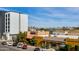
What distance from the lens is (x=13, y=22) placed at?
2.42 metres

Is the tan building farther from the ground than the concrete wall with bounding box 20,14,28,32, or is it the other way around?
the concrete wall with bounding box 20,14,28,32

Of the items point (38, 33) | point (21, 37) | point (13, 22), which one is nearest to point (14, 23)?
point (13, 22)

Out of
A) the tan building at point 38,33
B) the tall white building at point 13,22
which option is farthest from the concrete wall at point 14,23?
the tan building at point 38,33

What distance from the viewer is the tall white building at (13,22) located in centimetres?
241

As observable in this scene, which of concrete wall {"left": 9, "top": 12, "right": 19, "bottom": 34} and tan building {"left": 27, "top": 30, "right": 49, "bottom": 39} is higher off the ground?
concrete wall {"left": 9, "top": 12, "right": 19, "bottom": 34}

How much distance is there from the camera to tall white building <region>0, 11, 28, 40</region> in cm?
241

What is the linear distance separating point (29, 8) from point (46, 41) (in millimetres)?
385

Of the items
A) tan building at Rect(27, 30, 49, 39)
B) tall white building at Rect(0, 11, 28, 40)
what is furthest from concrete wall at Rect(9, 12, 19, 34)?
tan building at Rect(27, 30, 49, 39)

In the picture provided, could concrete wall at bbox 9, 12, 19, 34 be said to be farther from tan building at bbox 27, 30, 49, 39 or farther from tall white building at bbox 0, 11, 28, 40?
tan building at bbox 27, 30, 49, 39

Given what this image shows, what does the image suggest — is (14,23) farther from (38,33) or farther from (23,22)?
(38,33)

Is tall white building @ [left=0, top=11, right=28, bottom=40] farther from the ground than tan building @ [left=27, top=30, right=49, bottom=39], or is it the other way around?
tall white building @ [left=0, top=11, right=28, bottom=40]

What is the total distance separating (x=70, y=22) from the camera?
7.90 ft
